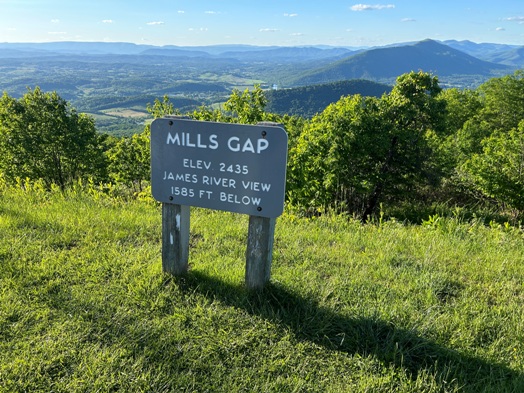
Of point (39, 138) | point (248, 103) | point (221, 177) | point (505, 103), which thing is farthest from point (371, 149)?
point (505, 103)

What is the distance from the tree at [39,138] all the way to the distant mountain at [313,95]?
4412 inches

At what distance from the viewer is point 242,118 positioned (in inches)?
790

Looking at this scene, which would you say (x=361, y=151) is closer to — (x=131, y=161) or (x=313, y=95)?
(x=131, y=161)

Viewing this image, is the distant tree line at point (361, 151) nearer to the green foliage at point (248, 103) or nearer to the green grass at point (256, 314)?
the green foliage at point (248, 103)

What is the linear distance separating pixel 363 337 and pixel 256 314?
30.6 inches

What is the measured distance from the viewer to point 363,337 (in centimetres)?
253

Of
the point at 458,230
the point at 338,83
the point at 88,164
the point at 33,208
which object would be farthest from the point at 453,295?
the point at 338,83

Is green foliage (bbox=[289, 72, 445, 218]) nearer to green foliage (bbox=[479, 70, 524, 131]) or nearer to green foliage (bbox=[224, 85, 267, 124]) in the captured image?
green foliage (bbox=[224, 85, 267, 124])

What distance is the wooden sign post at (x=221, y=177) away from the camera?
273cm

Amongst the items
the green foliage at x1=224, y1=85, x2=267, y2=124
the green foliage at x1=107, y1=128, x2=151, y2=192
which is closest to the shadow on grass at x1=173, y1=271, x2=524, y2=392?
the green foliage at x1=224, y1=85, x2=267, y2=124

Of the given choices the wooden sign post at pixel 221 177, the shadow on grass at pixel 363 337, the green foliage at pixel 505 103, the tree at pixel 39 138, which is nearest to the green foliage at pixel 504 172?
the green foliage at pixel 505 103

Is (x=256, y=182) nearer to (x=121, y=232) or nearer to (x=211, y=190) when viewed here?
(x=211, y=190)

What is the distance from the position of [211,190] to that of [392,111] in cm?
1801

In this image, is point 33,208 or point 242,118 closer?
point 33,208
